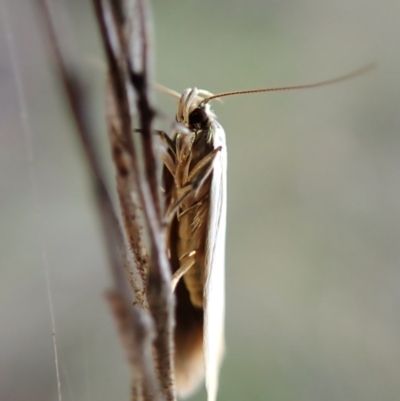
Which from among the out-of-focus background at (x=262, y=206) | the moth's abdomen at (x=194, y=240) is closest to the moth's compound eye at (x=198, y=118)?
the moth's abdomen at (x=194, y=240)

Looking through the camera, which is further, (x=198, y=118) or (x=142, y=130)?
(x=198, y=118)

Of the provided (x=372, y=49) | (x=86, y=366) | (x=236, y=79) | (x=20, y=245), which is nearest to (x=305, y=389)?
(x=86, y=366)

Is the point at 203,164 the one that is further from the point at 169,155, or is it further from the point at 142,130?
the point at 142,130

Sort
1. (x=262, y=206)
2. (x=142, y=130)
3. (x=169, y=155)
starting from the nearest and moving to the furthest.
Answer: (x=142, y=130), (x=169, y=155), (x=262, y=206)

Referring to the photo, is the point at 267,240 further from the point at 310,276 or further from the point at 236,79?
the point at 236,79

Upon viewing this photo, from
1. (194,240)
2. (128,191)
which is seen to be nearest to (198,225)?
(194,240)

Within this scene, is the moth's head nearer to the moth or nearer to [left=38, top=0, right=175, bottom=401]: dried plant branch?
the moth

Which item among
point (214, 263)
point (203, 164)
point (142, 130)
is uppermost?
point (142, 130)

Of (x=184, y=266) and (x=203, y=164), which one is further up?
(x=203, y=164)
